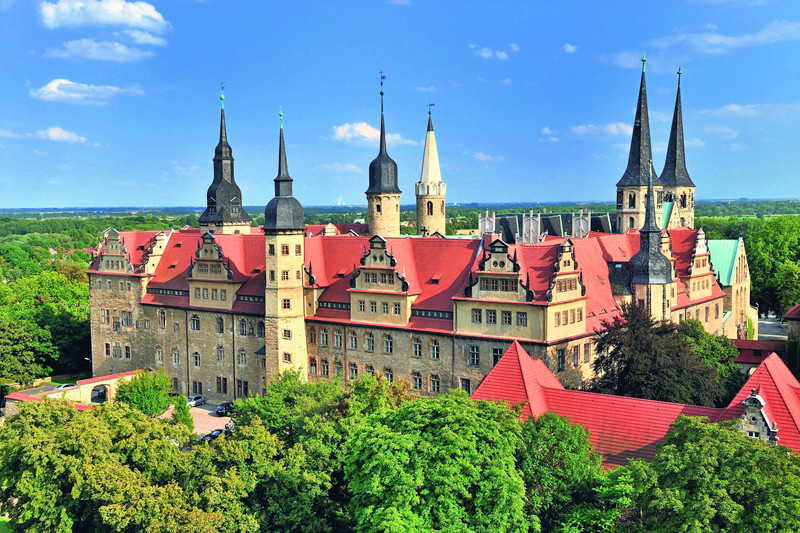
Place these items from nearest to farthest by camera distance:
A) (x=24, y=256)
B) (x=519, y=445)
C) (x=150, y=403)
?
(x=519, y=445) → (x=150, y=403) → (x=24, y=256)

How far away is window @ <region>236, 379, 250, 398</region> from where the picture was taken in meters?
62.5

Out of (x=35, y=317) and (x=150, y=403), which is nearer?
(x=150, y=403)

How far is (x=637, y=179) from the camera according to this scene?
8606 centimetres

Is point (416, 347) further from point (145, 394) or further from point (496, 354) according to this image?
point (145, 394)

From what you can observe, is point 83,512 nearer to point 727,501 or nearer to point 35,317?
point 727,501

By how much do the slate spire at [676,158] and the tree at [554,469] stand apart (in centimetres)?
6847

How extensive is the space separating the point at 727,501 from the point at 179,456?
22412 mm

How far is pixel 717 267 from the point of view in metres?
75.5

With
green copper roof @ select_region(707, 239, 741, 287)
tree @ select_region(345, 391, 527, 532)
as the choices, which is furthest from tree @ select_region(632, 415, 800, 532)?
Result: green copper roof @ select_region(707, 239, 741, 287)

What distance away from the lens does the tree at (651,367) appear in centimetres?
4138

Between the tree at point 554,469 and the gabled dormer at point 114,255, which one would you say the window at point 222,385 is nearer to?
the gabled dormer at point 114,255

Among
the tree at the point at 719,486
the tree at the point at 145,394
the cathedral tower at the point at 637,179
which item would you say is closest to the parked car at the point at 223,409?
the tree at the point at 145,394

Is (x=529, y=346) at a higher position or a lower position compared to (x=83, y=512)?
higher

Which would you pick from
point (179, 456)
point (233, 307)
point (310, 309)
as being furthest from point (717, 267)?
point (179, 456)
